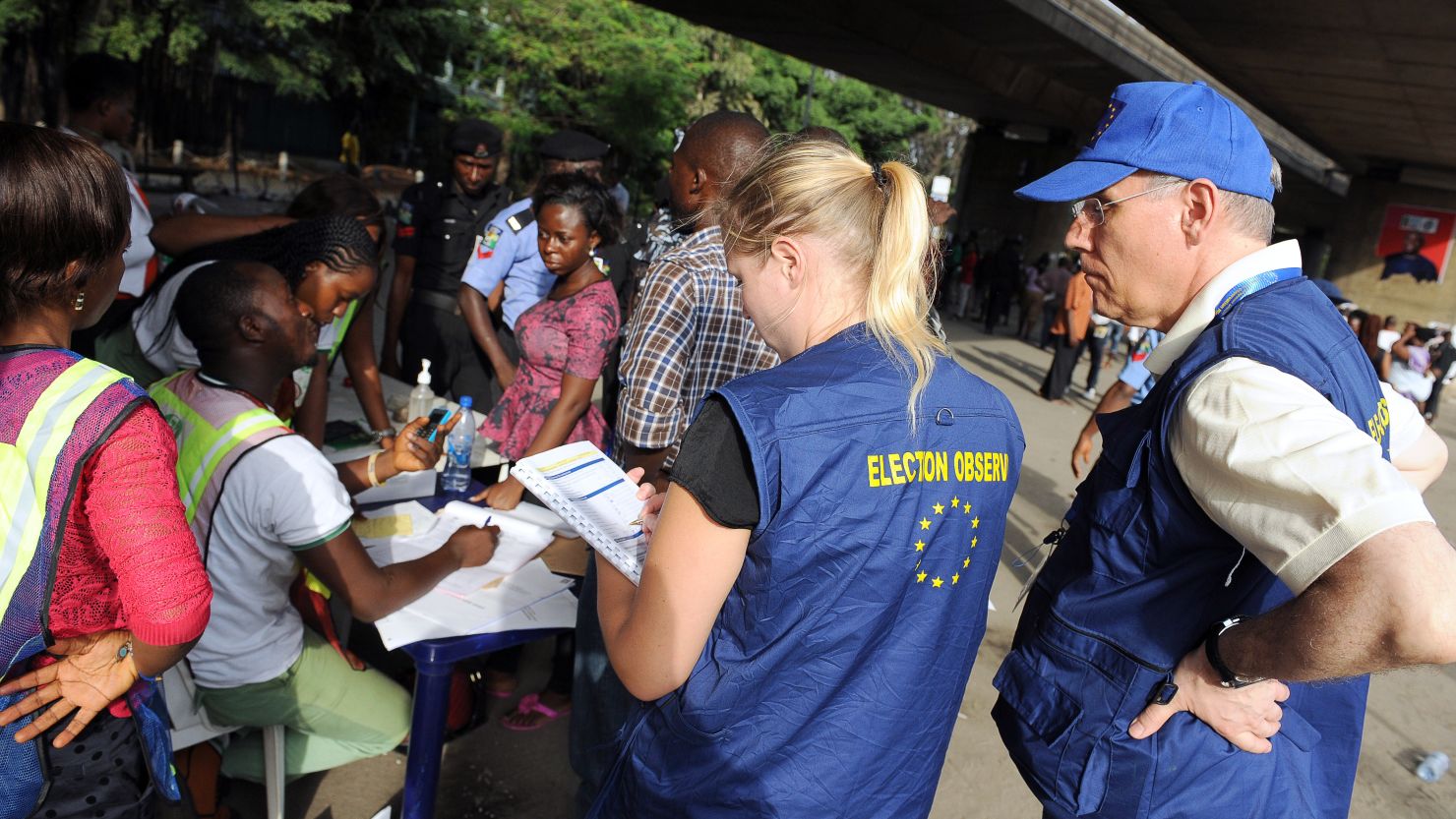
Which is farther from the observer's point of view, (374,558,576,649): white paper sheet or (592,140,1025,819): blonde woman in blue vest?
(374,558,576,649): white paper sheet

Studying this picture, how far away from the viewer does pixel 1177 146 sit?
4.91ft

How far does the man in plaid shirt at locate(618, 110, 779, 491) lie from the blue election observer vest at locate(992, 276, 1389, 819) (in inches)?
44.0

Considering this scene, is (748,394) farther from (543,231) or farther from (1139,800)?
(543,231)

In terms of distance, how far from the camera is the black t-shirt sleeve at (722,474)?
1179mm

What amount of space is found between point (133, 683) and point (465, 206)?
3.90 m

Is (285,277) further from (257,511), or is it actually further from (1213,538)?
(1213,538)

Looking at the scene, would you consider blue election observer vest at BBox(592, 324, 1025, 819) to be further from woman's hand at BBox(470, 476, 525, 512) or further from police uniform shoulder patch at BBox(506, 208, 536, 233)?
police uniform shoulder patch at BBox(506, 208, 536, 233)

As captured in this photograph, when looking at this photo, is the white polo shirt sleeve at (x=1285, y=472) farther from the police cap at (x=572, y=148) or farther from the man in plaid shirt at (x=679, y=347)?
the police cap at (x=572, y=148)

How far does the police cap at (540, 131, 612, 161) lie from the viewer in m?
4.61

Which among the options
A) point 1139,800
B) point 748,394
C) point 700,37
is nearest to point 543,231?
point 748,394

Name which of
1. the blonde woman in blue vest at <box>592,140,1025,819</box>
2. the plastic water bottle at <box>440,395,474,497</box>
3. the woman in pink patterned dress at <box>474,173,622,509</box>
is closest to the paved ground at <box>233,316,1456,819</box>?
the plastic water bottle at <box>440,395,474,497</box>

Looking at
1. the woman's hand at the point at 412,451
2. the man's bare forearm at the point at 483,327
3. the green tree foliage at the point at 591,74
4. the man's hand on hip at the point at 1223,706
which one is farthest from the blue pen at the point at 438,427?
the green tree foliage at the point at 591,74

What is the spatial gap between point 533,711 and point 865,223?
2402 millimetres

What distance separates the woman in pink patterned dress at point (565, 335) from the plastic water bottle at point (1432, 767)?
353 centimetres
